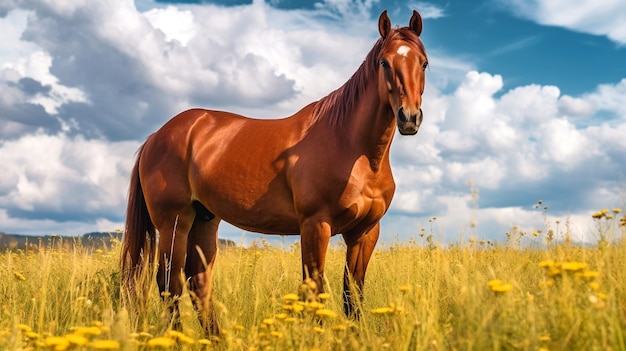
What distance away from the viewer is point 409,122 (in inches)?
175

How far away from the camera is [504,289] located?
284cm

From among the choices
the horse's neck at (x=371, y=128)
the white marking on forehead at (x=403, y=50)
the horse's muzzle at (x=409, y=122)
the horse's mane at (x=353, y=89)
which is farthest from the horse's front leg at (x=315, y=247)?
the white marking on forehead at (x=403, y=50)

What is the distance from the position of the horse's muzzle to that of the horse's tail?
3.32 metres

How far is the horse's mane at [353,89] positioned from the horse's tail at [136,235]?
2.49 metres

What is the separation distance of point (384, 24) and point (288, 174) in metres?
1.62

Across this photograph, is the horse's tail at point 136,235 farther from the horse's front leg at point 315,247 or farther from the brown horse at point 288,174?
the horse's front leg at point 315,247

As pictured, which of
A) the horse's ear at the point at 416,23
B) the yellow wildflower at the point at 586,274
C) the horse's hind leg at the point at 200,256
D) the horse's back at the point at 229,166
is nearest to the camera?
the yellow wildflower at the point at 586,274

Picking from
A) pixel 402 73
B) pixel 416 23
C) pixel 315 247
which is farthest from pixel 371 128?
pixel 315 247

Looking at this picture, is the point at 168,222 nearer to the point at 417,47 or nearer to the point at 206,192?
the point at 206,192

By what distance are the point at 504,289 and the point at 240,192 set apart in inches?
132

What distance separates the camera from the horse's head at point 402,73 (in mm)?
4480

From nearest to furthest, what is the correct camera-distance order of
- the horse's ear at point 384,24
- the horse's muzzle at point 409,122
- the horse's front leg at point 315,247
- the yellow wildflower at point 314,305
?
1. the yellow wildflower at point 314,305
2. the horse's muzzle at point 409,122
3. the horse's front leg at point 315,247
4. the horse's ear at point 384,24

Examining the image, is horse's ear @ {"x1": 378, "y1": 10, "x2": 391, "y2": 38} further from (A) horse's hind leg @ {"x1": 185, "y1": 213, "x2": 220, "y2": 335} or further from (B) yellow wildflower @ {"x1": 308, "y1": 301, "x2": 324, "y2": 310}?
(A) horse's hind leg @ {"x1": 185, "y1": 213, "x2": 220, "y2": 335}

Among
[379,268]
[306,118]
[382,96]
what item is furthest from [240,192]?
[379,268]
